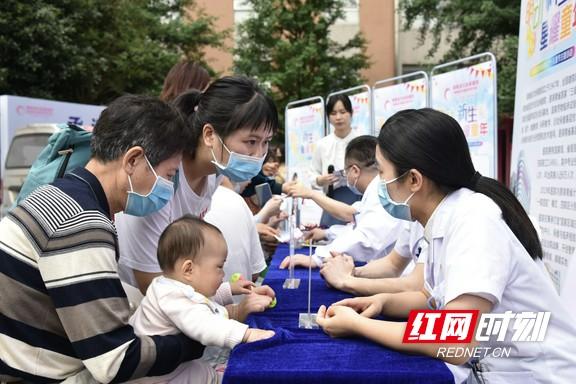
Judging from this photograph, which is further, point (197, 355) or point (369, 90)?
point (369, 90)

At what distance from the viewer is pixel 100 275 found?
116cm

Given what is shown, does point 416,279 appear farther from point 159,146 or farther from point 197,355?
point 159,146

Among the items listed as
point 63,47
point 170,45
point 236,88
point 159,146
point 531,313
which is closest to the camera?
point 531,313

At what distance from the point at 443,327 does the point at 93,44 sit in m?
13.7

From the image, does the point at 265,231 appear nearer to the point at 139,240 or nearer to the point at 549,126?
the point at 139,240

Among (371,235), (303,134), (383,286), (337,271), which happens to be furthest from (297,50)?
(383,286)

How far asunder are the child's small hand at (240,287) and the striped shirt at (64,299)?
0.58 m

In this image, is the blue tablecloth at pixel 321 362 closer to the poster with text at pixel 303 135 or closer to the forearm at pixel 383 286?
the forearm at pixel 383 286

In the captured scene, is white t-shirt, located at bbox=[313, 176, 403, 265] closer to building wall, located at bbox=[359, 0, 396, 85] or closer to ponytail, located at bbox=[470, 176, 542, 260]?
ponytail, located at bbox=[470, 176, 542, 260]

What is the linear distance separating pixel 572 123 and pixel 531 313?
1460 millimetres

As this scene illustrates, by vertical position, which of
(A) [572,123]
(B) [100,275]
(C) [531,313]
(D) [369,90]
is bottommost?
(C) [531,313]

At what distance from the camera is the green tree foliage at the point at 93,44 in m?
11.1

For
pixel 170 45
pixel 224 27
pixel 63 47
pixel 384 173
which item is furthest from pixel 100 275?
pixel 224 27

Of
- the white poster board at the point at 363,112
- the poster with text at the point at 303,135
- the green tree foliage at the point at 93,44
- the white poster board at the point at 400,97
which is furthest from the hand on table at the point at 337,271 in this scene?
the green tree foliage at the point at 93,44
